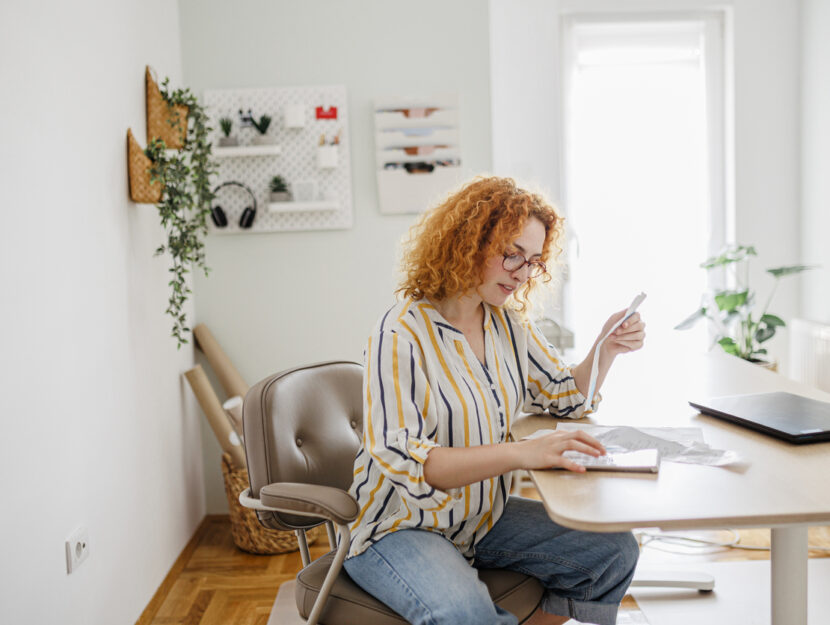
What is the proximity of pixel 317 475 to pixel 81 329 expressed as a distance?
2.37ft

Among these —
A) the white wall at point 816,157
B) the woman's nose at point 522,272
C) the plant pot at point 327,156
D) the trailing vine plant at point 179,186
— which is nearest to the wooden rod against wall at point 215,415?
the trailing vine plant at point 179,186

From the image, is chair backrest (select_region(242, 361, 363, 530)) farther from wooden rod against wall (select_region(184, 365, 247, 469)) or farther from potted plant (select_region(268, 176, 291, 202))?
potted plant (select_region(268, 176, 291, 202))

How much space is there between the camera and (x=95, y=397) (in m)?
2.03

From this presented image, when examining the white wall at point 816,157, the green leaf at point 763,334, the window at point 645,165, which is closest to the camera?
the green leaf at point 763,334

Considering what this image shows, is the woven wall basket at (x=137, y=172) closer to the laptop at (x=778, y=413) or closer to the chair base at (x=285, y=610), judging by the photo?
the chair base at (x=285, y=610)

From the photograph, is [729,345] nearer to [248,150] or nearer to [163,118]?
[248,150]

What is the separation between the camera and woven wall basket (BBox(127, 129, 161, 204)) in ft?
7.57

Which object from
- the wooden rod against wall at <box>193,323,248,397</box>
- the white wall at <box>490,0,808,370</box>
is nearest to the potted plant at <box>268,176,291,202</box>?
the wooden rod against wall at <box>193,323,248,397</box>

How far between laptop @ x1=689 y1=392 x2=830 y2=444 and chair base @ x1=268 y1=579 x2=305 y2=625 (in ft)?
4.45

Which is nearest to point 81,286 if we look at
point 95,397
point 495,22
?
point 95,397

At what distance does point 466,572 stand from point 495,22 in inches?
108

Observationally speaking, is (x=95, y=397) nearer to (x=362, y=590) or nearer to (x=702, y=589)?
(x=362, y=590)

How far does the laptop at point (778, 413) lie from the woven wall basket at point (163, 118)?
1836 mm

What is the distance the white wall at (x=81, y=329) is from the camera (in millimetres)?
1604
